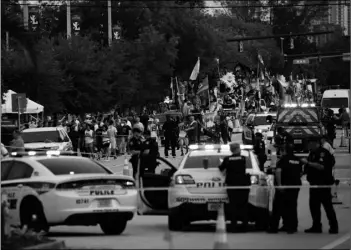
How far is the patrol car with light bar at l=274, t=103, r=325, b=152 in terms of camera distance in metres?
44.8

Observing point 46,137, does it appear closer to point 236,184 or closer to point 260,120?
point 260,120

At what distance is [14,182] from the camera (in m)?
21.3

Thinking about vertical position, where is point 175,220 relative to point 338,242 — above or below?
above

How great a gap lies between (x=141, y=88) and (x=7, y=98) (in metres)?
25.3

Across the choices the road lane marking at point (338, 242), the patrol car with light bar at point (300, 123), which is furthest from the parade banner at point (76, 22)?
the road lane marking at point (338, 242)

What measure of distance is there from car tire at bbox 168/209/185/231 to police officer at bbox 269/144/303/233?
5.06 ft

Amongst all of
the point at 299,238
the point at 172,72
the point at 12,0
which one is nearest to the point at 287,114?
the point at 12,0

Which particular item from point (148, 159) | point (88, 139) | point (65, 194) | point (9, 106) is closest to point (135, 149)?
point (148, 159)

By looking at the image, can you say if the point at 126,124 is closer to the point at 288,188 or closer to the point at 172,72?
the point at 172,72

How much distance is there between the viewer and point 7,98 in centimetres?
4934

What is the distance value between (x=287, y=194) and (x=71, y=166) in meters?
3.68

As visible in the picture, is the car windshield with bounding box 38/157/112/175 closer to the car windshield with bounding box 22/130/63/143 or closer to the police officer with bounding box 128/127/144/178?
the police officer with bounding box 128/127/144/178

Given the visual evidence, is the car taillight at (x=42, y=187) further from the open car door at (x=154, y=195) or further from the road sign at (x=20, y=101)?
the road sign at (x=20, y=101)

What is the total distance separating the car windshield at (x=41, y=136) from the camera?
43406 mm
